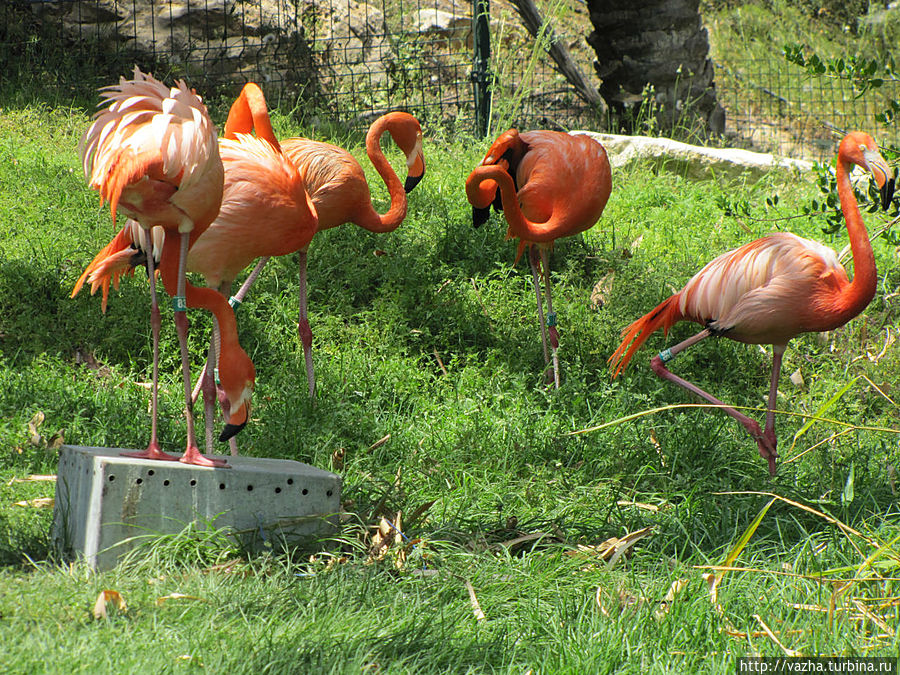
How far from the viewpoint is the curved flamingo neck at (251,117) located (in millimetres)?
4016

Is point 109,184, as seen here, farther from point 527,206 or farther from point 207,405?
point 527,206

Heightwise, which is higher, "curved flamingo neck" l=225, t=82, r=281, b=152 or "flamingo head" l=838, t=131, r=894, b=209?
"curved flamingo neck" l=225, t=82, r=281, b=152

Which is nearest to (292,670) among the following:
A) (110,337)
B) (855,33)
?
(110,337)

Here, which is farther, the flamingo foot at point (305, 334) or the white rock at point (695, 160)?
the white rock at point (695, 160)

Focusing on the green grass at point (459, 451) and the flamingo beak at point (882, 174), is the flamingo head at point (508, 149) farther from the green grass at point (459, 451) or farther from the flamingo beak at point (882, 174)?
the flamingo beak at point (882, 174)

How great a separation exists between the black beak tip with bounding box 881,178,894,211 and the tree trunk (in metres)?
4.71

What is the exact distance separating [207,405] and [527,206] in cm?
218

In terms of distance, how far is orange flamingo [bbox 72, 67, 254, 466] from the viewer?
2.82 meters

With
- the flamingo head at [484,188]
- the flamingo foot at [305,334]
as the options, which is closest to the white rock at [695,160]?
the flamingo head at [484,188]

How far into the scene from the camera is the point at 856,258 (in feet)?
12.2

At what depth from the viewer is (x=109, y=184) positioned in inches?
112

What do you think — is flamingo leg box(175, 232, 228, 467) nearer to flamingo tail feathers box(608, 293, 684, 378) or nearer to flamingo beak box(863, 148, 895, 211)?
flamingo tail feathers box(608, 293, 684, 378)

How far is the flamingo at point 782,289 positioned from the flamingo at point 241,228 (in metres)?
1.81

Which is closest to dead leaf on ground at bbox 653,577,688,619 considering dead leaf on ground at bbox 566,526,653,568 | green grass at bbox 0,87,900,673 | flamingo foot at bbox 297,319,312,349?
green grass at bbox 0,87,900,673
